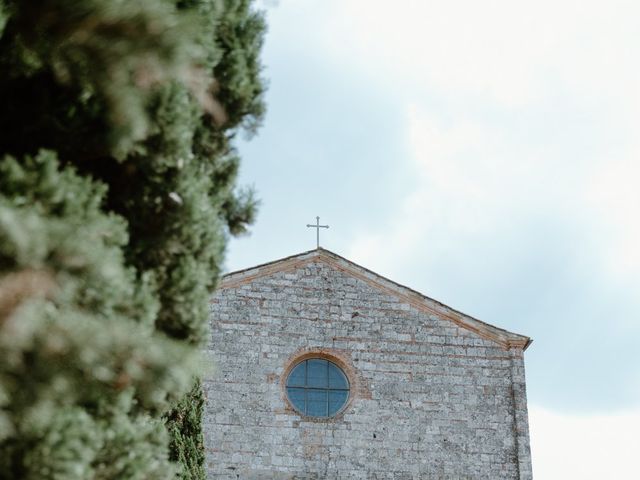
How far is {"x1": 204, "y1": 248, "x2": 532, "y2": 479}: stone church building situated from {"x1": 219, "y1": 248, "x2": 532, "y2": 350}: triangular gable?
2 centimetres

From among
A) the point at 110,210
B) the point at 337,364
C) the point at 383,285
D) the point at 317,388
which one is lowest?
the point at 317,388

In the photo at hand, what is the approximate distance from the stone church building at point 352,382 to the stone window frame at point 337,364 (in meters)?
0.02

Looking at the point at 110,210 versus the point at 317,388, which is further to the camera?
the point at 317,388

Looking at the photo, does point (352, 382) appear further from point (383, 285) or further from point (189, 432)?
point (189, 432)

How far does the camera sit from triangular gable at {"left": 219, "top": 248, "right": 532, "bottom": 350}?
1128 centimetres

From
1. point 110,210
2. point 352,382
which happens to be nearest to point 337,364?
point 352,382

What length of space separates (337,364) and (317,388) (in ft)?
1.51

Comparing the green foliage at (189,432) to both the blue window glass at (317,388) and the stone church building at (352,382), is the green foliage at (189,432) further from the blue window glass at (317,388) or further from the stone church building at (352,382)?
the blue window glass at (317,388)

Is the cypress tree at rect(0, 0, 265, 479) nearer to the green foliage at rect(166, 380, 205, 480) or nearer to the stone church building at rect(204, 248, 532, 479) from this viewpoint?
the green foliage at rect(166, 380, 205, 480)

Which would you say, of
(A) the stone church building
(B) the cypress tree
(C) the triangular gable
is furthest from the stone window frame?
(B) the cypress tree

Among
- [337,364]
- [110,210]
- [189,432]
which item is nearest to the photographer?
[110,210]

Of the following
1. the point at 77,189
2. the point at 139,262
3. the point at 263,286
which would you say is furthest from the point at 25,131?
the point at 263,286

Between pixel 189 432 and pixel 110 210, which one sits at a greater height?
pixel 110 210

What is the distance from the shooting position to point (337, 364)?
11031mm
